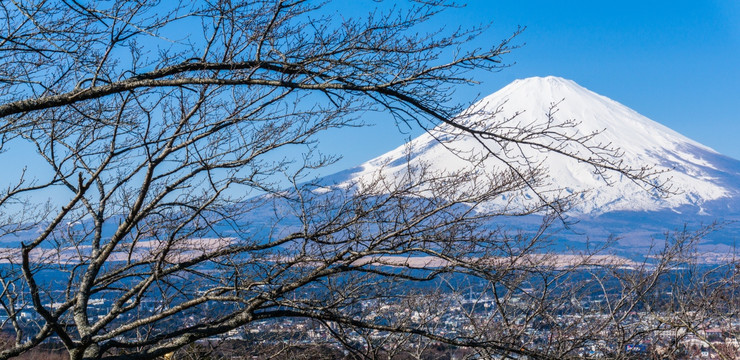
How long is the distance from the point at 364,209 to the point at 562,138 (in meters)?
1.97

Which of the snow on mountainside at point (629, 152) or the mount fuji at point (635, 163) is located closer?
the mount fuji at point (635, 163)

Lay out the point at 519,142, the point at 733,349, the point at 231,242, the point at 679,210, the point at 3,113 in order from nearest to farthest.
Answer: the point at 3,113
the point at 519,142
the point at 231,242
the point at 733,349
the point at 679,210

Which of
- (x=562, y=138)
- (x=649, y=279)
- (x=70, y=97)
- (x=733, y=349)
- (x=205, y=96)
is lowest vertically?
(x=733, y=349)

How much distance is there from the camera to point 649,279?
920 centimetres

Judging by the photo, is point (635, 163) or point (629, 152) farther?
point (629, 152)

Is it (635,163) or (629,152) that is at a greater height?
(629,152)

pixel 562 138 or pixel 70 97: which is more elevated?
pixel 70 97

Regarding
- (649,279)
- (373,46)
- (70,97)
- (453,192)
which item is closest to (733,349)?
(649,279)

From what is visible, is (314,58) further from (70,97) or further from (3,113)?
(3,113)

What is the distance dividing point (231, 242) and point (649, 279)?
563 centimetres

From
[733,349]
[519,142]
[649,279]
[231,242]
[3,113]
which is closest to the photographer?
[3,113]

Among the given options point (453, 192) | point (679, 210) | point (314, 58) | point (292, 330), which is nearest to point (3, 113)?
point (314, 58)

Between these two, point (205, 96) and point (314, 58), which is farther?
point (205, 96)

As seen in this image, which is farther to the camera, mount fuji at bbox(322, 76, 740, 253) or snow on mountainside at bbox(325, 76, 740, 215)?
snow on mountainside at bbox(325, 76, 740, 215)
